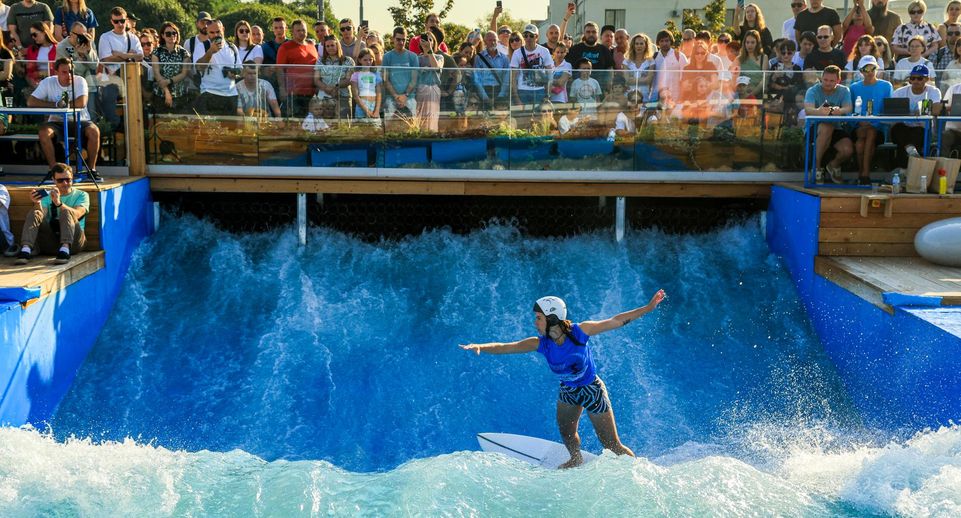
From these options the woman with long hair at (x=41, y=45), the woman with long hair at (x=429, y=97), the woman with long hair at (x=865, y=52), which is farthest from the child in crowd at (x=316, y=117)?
the woman with long hair at (x=865, y=52)

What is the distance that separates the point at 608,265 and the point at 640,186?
105 centimetres

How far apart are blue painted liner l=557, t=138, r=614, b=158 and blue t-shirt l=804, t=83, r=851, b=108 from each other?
2294 millimetres

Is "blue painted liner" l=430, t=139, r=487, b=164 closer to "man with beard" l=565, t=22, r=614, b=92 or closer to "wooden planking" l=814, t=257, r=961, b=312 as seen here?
"man with beard" l=565, t=22, r=614, b=92

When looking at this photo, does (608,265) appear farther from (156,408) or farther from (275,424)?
(156,408)

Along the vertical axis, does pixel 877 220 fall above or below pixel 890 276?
above

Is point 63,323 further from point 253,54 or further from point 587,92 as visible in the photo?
point 587,92

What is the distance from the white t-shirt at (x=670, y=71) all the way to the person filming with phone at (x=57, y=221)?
250 inches

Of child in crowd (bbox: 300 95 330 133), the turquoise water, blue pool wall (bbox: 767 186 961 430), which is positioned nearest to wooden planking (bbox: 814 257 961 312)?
blue pool wall (bbox: 767 186 961 430)

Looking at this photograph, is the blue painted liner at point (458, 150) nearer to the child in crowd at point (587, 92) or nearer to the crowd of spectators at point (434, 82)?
the crowd of spectators at point (434, 82)

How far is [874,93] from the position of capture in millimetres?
11430

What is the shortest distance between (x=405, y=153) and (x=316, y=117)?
110 centimetres

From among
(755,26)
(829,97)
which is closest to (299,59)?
(755,26)

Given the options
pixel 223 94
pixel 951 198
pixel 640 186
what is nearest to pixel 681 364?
pixel 640 186

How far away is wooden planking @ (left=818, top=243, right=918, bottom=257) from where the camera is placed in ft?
35.1
